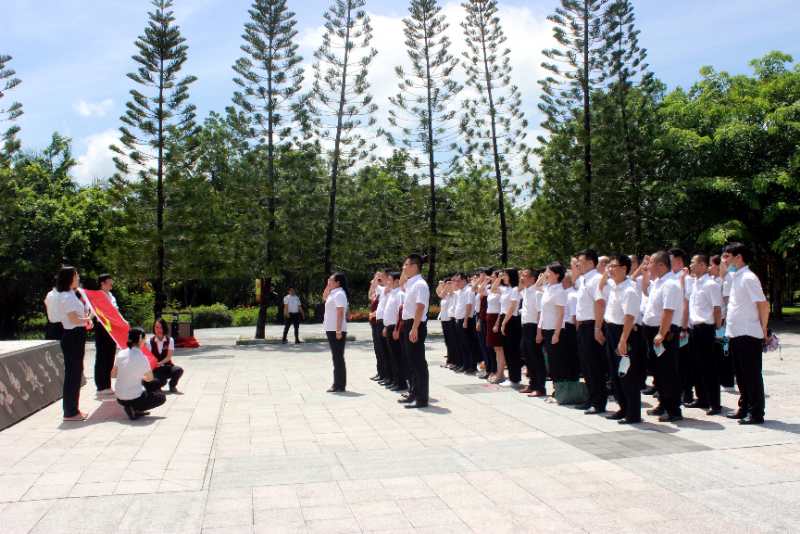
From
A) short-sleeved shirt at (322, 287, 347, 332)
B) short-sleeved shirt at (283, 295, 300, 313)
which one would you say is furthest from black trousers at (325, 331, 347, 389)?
short-sleeved shirt at (283, 295, 300, 313)

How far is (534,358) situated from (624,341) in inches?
88.0

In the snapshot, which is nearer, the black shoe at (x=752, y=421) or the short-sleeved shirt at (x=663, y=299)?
the short-sleeved shirt at (x=663, y=299)

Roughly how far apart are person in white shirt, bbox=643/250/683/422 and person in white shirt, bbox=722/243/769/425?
21.3 inches

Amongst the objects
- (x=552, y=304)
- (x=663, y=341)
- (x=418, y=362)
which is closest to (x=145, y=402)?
(x=418, y=362)

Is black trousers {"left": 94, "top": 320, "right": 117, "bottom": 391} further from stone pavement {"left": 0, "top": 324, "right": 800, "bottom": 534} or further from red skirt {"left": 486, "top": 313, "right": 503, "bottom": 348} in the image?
red skirt {"left": 486, "top": 313, "right": 503, "bottom": 348}

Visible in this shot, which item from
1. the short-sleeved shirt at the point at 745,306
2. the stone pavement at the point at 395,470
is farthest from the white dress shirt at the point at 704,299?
the stone pavement at the point at 395,470

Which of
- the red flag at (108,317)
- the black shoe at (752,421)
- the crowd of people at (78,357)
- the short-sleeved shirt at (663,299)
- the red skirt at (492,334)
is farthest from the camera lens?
the red skirt at (492,334)

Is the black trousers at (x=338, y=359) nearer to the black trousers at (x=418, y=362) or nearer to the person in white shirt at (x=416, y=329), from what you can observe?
the person in white shirt at (x=416, y=329)

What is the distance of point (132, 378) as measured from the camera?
291 inches

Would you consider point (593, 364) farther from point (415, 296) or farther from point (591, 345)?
point (415, 296)

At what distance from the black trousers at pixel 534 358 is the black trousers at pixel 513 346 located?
2.51 ft

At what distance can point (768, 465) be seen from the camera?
5059 millimetres

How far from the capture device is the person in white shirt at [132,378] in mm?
7340

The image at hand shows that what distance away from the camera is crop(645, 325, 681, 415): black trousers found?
21.9 feet
